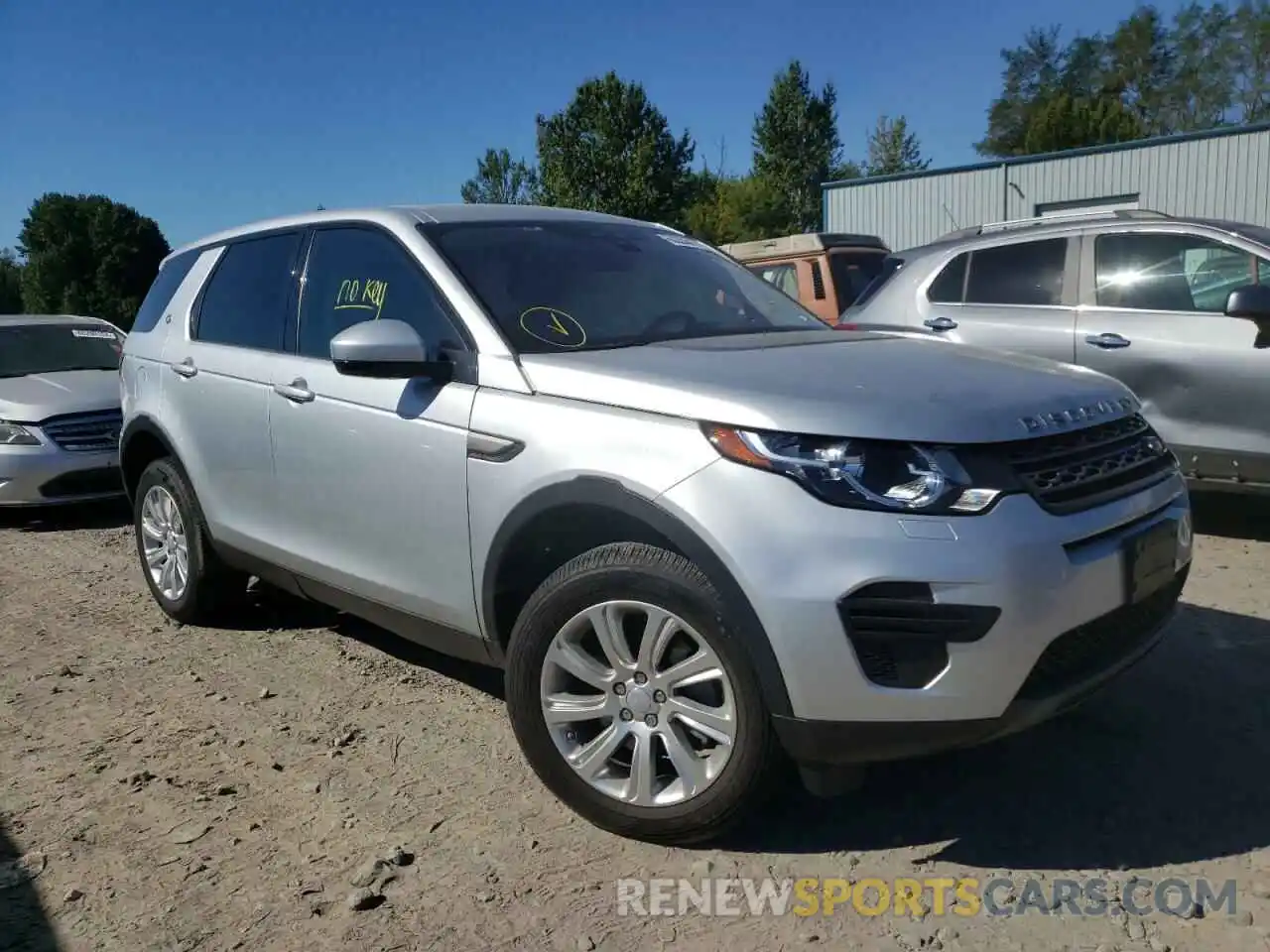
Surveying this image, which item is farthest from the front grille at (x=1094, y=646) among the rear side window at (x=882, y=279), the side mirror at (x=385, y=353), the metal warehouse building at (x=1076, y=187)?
the metal warehouse building at (x=1076, y=187)

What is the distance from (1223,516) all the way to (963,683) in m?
4.84

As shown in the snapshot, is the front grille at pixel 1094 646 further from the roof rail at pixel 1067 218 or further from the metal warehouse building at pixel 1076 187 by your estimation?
the metal warehouse building at pixel 1076 187

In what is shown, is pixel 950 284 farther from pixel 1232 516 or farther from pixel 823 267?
pixel 823 267

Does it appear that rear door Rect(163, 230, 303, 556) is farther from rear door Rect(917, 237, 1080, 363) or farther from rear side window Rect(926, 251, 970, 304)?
rear side window Rect(926, 251, 970, 304)

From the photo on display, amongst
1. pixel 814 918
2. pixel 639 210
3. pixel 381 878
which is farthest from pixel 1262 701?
pixel 639 210

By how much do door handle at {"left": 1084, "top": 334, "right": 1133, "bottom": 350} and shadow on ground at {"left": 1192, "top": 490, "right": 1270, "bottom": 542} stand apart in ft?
2.94

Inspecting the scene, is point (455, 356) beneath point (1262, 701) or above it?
above

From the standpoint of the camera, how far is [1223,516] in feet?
20.7

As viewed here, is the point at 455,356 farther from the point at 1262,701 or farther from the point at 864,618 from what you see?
the point at 1262,701

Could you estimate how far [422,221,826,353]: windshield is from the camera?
10.8 ft

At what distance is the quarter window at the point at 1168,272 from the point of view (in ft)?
18.6

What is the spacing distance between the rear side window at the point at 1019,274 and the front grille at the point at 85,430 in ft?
19.8

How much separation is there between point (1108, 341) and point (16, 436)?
24.2 feet

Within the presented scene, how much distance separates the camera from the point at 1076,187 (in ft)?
68.6
